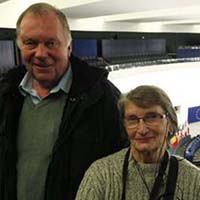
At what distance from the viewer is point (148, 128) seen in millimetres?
944

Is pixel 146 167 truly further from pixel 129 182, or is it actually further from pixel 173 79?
pixel 173 79

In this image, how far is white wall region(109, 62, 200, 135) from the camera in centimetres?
319

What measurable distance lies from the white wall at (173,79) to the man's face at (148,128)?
2037mm

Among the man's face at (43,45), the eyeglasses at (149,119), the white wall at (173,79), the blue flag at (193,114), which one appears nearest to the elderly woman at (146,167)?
the eyeglasses at (149,119)

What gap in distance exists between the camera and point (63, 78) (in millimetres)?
A: 1094

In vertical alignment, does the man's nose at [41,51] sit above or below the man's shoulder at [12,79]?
above

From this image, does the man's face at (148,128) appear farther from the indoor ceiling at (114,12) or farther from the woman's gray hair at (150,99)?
the indoor ceiling at (114,12)

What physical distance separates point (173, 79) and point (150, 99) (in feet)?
8.97

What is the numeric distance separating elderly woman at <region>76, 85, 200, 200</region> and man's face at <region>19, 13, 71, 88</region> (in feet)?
0.77

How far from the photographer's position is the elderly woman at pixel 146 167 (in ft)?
3.08

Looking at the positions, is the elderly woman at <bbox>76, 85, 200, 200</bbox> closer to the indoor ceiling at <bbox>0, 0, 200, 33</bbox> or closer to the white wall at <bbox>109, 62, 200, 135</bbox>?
the indoor ceiling at <bbox>0, 0, 200, 33</bbox>

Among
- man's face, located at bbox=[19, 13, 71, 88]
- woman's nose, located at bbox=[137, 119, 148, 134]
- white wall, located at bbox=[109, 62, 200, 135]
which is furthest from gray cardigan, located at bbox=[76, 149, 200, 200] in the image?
white wall, located at bbox=[109, 62, 200, 135]

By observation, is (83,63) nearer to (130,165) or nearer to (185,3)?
(130,165)

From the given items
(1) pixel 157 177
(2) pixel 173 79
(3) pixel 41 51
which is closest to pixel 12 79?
(3) pixel 41 51
